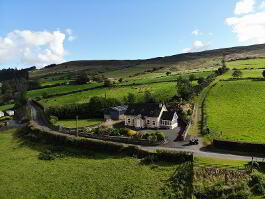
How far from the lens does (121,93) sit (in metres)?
108

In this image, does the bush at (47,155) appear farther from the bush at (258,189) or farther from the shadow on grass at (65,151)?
the bush at (258,189)

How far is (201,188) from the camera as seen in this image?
37.1 meters

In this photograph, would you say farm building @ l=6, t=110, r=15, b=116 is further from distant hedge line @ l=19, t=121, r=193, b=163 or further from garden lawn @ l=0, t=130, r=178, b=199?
garden lawn @ l=0, t=130, r=178, b=199

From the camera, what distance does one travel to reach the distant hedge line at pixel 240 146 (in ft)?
155

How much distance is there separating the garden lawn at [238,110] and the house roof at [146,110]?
479 inches

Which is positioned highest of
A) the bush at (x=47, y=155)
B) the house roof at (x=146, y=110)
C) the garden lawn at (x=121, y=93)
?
the garden lawn at (x=121, y=93)

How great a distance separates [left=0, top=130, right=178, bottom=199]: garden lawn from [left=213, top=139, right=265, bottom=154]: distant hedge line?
1079cm

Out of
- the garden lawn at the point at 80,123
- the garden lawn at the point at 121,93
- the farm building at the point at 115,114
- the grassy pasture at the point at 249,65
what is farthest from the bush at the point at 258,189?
the grassy pasture at the point at 249,65

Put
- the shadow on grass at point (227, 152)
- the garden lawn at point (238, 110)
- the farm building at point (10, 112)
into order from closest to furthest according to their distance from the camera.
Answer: the shadow on grass at point (227, 152) → the garden lawn at point (238, 110) → the farm building at point (10, 112)

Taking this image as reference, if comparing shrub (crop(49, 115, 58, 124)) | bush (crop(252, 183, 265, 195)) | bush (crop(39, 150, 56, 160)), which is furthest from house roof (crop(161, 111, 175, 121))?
shrub (crop(49, 115, 58, 124))

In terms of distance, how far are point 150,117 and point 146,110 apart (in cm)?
285

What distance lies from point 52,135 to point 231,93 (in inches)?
2136

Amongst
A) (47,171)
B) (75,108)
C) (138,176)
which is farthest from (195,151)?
(75,108)

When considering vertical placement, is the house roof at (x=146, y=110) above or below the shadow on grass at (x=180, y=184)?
above
